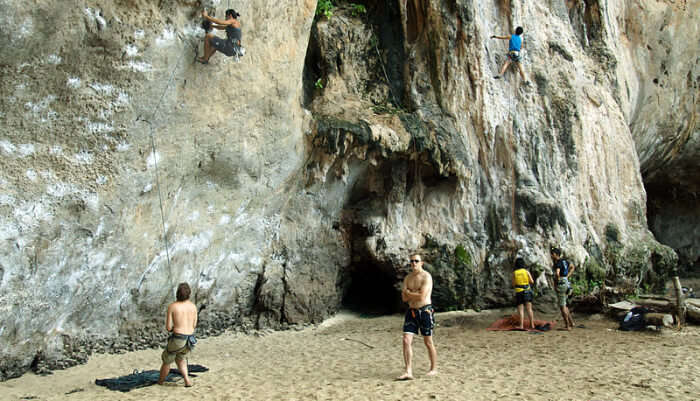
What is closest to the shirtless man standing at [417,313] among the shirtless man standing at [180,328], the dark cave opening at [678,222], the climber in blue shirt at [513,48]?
the shirtless man standing at [180,328]

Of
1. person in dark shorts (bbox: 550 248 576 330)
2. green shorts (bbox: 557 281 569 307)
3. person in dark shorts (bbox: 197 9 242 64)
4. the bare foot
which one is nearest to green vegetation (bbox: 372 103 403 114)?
person in dark shorts (bbox: 197 9 242 64)

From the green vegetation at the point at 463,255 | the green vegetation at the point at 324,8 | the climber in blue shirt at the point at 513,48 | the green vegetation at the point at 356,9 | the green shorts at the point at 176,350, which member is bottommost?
the green shorts at the point at 176,350

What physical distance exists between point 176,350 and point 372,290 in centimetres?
735

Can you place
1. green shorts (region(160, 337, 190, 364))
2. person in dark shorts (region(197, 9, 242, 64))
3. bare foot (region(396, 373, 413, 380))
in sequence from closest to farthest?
1. green shorts (region(160, 337, 190, 364))
2. bare foot (region(396, 373, 413, 380))
3. person in dark shorts (region(197, 9, 242, 64))

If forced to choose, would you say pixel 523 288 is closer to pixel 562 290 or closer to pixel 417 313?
pixel 562 290

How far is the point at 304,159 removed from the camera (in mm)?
10398

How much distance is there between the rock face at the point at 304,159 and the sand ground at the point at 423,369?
1.02 metres

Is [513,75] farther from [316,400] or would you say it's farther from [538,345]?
[316,400]

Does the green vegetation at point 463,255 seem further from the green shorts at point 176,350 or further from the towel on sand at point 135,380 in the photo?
the green shorts at point 176,350

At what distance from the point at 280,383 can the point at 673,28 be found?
1730cm

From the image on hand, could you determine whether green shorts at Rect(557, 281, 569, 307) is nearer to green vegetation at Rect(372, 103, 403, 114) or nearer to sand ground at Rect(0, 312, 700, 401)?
sand ground at Rect(0, 312, 700, 401)

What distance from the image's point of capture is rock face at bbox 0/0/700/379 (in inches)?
273

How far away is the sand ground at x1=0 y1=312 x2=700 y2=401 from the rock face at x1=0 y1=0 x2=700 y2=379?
1.02 metres

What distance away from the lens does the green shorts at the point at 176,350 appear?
233 inches
